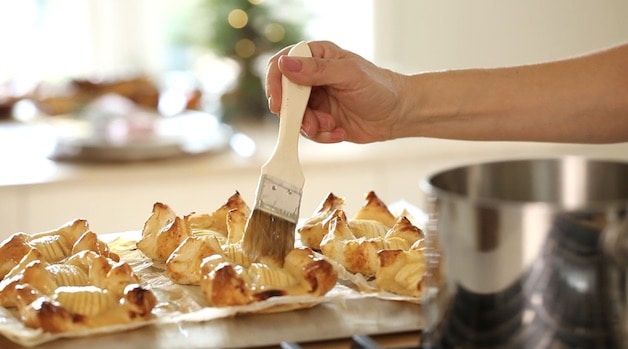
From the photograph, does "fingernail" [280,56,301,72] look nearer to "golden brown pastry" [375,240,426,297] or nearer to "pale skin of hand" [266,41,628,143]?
"pale skin of hand" [266,41,628,143]

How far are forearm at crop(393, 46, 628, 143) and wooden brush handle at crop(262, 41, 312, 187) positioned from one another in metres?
0.24

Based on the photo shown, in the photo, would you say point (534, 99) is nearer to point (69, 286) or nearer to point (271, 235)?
point (271, 235)

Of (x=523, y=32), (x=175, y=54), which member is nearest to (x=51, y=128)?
(x=175, y=54)

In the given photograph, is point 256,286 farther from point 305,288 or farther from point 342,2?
point 342,2

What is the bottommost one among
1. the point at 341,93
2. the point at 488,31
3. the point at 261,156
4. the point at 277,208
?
the point at 261,156

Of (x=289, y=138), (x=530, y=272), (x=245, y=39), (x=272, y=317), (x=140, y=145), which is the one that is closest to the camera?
(x=530, y=272)

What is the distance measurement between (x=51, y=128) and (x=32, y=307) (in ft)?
7.38

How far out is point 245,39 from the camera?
3.26 m

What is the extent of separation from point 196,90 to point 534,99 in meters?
2.07

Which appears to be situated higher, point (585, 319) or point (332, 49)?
point (332, 49)

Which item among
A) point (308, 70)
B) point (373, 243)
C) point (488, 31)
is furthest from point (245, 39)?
point (373, 243)

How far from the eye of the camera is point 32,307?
3.29 ft

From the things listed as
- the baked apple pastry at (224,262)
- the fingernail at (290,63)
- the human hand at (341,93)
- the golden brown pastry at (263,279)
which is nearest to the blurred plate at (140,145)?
the human hand at (341,93)

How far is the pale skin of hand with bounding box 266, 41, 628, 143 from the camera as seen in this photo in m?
1.39
